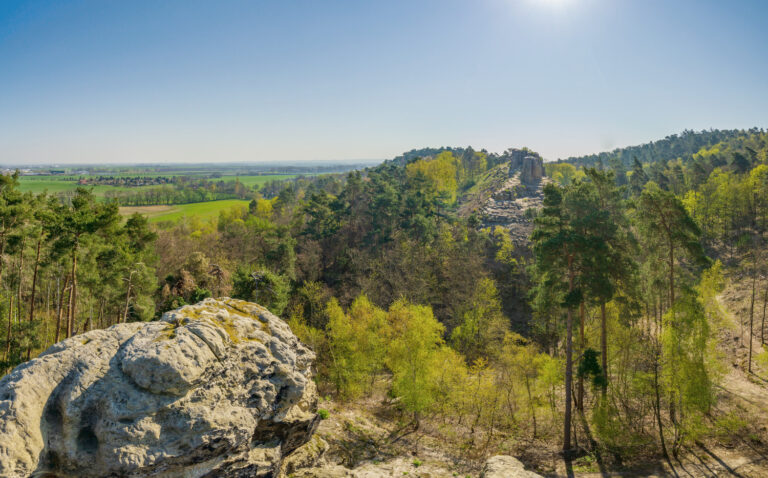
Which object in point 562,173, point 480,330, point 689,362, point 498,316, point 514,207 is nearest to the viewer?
point 689,362

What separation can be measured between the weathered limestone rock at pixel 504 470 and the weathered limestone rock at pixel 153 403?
800 centimetres

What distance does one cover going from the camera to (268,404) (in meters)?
11.1

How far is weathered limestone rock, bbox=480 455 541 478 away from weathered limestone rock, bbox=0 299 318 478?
7998mm

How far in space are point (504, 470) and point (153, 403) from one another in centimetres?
1237

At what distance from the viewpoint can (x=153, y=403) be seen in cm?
902

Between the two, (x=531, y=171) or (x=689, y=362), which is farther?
(x=531, y=171)

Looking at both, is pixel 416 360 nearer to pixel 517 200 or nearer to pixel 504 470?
pixel 504 470

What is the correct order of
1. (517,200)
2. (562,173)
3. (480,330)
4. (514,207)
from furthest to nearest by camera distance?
1. (562,173)
2. (517,200)
3. (514,207)
4. (480,330)

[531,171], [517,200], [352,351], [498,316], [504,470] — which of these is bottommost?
[498,316]

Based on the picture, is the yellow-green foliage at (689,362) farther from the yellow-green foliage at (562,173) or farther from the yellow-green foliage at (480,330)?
the yellow-green foliage at (562,173)

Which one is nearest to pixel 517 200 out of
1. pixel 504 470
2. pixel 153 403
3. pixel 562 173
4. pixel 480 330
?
pixel 562 173

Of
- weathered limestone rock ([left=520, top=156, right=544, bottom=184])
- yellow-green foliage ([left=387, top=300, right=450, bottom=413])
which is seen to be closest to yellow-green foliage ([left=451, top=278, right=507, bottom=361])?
yellow-green foliage ([left=387, top=300, right=450, bottom=413])

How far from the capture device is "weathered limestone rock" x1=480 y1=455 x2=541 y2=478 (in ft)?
44.9

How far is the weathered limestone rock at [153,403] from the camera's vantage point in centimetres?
829
